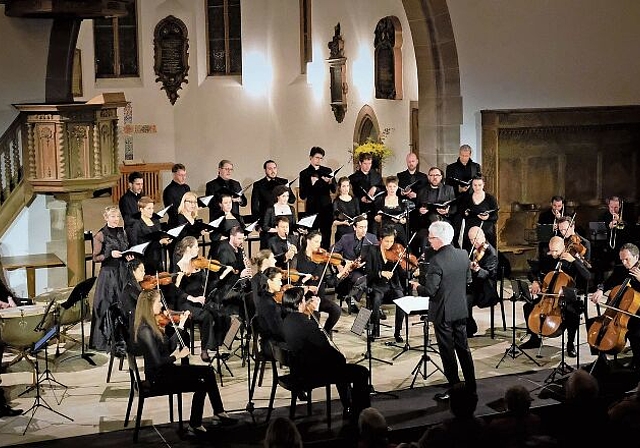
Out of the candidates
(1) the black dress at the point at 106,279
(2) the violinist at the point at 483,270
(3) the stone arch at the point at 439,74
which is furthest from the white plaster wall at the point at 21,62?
(2) the violinist at the point at 483,270

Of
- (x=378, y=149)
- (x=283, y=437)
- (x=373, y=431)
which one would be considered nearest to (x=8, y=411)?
(x=373, y=431)

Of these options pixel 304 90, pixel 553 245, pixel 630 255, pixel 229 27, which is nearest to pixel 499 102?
pixel 553 245

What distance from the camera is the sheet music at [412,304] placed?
9.59 m

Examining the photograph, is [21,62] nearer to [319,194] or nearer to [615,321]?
[319,194]

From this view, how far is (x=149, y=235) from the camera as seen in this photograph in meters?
11.1

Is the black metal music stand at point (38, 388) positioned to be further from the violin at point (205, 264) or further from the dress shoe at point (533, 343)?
the dress shoe at point (533, 343)

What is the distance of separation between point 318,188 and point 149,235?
3090 mm

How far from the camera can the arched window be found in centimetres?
1667

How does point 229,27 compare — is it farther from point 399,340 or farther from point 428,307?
point 428,307

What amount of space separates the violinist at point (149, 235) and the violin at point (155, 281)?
834mm

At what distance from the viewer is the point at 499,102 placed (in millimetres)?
14852

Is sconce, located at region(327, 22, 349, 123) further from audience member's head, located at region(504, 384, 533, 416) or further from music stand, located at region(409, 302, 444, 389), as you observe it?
audience member's head, located at region(504, 384, 533, 416)

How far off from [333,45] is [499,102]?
505 cm

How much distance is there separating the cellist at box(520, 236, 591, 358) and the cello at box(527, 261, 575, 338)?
62mm
